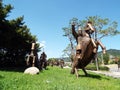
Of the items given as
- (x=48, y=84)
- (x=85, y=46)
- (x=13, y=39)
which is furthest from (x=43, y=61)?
(x=48, y=84)

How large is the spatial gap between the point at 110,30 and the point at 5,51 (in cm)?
3196

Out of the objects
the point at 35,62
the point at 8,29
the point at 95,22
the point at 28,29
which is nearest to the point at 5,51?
the point at 28,29

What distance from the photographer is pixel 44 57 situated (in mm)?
37812

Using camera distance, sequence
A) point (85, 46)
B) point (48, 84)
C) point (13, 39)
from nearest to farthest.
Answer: point (48, 84) < point (85, 46) < point (13, 39)

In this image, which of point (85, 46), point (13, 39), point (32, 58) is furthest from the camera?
point (13, 39)

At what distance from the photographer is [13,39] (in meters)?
35.8

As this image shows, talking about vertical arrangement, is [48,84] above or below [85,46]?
below

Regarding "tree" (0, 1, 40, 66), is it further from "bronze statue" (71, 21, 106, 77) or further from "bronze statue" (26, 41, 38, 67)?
"bronze statue" (71, 21, 106, 77)

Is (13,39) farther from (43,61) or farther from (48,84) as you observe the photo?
(48,84)

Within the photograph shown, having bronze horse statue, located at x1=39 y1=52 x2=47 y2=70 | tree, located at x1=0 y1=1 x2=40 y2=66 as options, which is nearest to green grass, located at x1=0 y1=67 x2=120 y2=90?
tree, located at x1=0 y1=1 x2=40 y2=66

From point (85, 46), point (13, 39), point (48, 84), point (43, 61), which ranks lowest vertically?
point (48, 84)

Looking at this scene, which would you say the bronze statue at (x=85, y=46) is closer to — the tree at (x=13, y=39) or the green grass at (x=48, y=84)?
the green grass at (x=48, y=84)

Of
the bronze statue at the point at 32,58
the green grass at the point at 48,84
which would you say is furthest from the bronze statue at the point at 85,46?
the bronze statue at the point at 32,58

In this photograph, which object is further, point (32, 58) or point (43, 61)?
point (43, 61)
